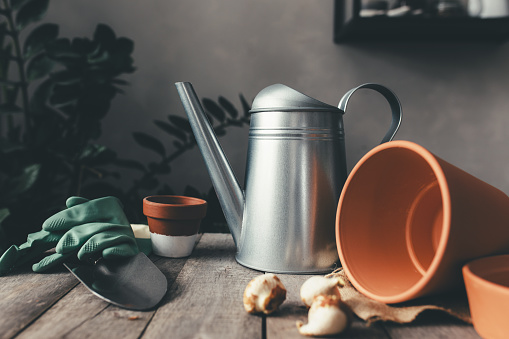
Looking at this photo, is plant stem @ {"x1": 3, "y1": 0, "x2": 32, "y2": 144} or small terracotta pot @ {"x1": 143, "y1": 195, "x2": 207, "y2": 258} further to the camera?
plant stem @ {"x1": 3, "y1": 0, "x2": 32, "y2": 144}

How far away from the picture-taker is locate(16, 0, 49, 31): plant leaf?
97 centimetres

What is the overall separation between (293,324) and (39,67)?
36.9 inches

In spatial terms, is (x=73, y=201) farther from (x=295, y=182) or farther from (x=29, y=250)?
(x=295, y=182)

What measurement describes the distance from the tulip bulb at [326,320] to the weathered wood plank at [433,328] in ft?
0.18

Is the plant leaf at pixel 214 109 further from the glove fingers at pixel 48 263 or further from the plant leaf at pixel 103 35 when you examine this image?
the glove fingers at pixel 48 263

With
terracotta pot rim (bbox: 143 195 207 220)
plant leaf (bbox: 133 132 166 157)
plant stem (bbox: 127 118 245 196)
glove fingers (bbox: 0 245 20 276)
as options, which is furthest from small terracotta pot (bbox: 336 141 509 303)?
plant leaf (bbox: 133 132 166 157)

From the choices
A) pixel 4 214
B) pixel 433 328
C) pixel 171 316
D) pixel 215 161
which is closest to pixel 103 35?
pixel 4 214

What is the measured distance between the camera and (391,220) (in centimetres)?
58

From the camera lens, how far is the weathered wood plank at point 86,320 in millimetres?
359

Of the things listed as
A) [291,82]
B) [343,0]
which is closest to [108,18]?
[291,82]

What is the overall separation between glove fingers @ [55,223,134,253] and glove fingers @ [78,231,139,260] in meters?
0.01

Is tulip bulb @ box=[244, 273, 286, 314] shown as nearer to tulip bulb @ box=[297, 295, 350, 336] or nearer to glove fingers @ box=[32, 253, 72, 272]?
tulip bulb @ box=[297, 295, 350, 336]

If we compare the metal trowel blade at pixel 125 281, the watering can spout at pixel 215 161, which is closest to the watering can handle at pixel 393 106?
the watering can spout at pixel 215 161

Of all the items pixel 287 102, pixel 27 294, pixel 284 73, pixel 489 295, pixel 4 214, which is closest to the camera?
pixel 489 295
